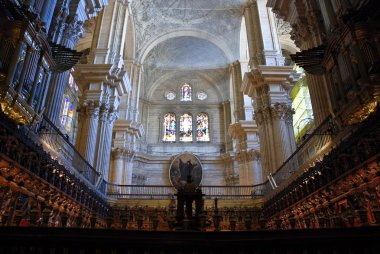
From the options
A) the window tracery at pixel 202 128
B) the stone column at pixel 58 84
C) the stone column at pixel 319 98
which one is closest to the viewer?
the stone column at pixel 319 98

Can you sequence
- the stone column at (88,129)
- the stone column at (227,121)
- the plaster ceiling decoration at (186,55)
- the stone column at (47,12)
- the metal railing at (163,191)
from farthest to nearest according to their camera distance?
the plaster ceiling decoration at (186,55)
the stone column at (227,121)
the metal railing at (163,191)
the stone column at (88,129)
the stone column at (47,12)

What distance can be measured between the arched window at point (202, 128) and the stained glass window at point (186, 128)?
33.1 inches

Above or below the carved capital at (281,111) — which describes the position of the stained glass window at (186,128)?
above

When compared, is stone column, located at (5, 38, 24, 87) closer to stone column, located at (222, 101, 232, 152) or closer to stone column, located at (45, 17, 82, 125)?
stone column, located at (45, 17, 82, 125)

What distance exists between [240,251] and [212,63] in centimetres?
3115

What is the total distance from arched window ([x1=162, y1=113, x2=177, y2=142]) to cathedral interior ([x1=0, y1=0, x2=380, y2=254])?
6231 millimetres

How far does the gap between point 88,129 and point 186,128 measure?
1811cm

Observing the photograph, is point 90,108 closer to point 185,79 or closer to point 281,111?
point 281,111

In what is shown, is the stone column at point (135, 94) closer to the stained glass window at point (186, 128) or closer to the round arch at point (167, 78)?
the round arch at point (167, 78)

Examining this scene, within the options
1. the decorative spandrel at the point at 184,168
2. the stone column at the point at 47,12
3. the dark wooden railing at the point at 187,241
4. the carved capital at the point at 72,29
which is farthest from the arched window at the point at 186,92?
the dark wooden railing at the point at 187,241

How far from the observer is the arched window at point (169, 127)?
32.8m

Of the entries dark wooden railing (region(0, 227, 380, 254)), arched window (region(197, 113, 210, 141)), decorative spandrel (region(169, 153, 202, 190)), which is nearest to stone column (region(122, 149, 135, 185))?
decorative spandrel (region(169, 153, 202, 190))

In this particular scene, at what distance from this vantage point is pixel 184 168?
98.2ft

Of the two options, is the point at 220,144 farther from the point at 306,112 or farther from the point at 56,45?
the point at 56,45
